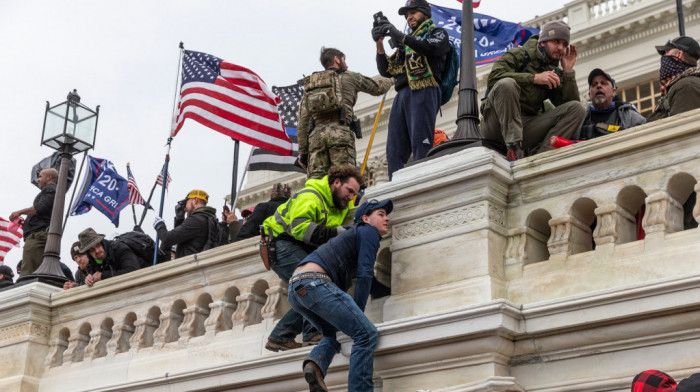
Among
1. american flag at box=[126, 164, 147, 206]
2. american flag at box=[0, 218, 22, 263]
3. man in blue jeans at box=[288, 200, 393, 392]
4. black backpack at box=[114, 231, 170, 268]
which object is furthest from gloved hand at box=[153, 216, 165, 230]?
american flag at box=[126, 164, 147, 206]

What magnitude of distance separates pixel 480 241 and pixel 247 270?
7.98ft

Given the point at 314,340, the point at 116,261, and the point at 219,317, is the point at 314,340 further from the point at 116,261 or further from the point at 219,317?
the point at 116,261

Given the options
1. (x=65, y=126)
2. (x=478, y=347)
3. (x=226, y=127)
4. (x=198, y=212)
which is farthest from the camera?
(x=226, y=127)

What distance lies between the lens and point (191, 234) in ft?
35.4

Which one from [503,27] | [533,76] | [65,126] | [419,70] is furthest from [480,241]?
[503,27]

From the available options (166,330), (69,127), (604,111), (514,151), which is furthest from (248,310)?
(69,127)

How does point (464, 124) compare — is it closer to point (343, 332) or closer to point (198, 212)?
point (343, 332)

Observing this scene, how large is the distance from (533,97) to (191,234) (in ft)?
13.2

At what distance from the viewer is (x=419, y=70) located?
30.5 ft

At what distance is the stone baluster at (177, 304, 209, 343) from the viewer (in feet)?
30.2

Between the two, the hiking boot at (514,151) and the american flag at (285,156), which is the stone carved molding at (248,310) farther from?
the american flag at (285,156)

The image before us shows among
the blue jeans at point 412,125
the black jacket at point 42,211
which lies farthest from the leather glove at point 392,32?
the black jacket at point 42,211

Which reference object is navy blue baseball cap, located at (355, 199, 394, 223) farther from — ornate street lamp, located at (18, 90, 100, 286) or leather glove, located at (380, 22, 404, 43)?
ornate street lamp, located at (18, 90, 100, 286)

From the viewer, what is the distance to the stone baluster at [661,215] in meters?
6.70
